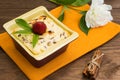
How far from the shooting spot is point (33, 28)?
29.8 inches

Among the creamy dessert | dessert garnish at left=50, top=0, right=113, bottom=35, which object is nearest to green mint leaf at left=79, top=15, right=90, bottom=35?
dessert garnish at left=50, top=0, right=113, bottom=35

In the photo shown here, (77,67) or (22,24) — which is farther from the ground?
(22,24)

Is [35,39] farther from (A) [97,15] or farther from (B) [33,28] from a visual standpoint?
(A) [97,15]

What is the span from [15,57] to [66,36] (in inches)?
6.6

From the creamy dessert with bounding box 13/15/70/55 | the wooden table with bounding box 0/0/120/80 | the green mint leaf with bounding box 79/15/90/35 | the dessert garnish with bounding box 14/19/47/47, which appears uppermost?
the dessert garnish with bounding box 14/19/47/47

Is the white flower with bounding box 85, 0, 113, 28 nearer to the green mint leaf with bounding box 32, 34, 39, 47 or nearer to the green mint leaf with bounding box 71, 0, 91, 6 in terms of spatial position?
the green mint leaf with bounding box 71, 0, 91, 6

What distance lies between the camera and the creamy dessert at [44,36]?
729mm

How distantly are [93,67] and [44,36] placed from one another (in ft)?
0.56

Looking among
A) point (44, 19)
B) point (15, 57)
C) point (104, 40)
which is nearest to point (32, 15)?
point (44, 19)

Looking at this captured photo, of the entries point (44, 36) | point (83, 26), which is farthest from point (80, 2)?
point (44, 36)

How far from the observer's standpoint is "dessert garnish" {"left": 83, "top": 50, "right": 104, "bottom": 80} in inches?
29.4

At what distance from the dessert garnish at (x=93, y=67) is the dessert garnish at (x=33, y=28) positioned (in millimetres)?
169

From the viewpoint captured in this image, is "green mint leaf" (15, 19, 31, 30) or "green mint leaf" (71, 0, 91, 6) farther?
"green mint leaf" (71, 0, 91, 6)

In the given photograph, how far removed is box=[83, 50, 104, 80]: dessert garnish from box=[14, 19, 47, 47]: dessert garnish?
169 millimetres
